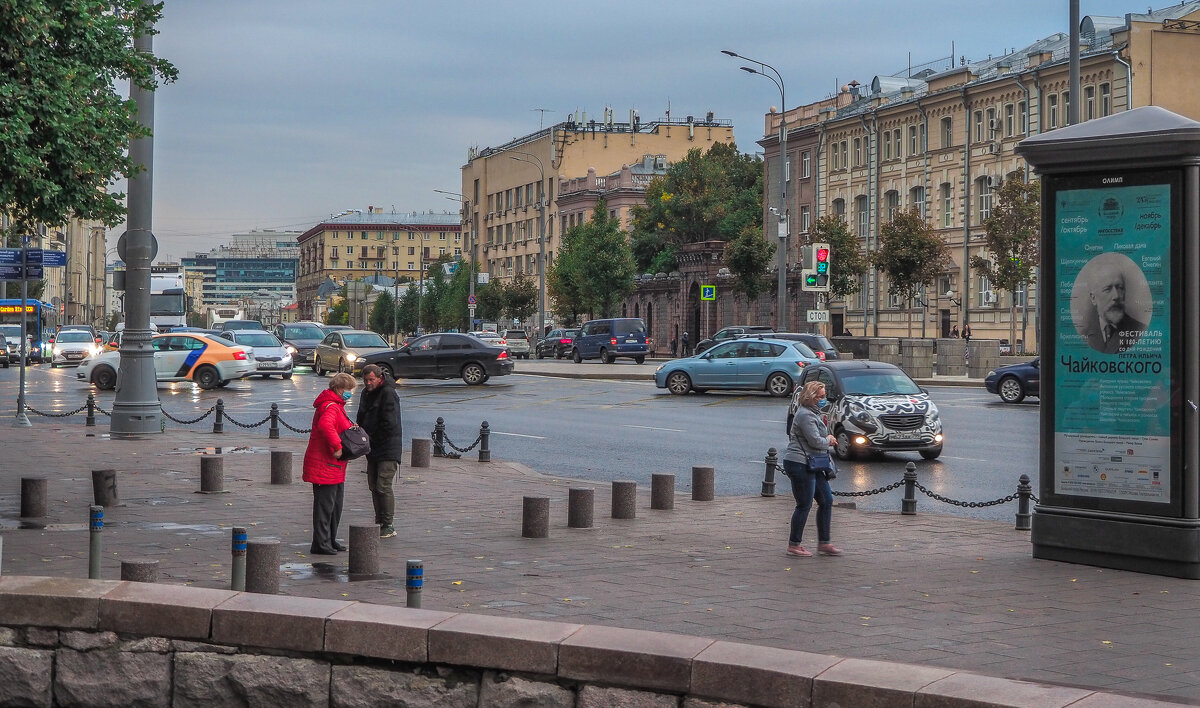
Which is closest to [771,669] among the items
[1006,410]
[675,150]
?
[1006,410]

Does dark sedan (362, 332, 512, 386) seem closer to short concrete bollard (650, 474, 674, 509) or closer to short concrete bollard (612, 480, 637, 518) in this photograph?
short concrete bollard (650, 474, 674, 509)

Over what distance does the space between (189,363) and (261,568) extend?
98.8 ft

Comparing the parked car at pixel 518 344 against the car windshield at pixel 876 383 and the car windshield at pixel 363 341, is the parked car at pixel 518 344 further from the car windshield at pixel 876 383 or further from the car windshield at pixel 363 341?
the car windshield at pixel 876 383

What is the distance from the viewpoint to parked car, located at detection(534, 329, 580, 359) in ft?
229

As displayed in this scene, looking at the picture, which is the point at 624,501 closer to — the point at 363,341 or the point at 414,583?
the point at 414,583

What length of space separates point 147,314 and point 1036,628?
16574 mm

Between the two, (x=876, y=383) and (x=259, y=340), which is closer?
(x=876, y=383)

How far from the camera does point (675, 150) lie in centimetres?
11162

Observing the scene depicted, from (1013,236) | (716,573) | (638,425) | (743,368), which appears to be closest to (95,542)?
(716,573)

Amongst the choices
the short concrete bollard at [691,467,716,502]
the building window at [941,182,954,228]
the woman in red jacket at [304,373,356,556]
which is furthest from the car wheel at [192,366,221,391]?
the building window at [941,182,954,228]

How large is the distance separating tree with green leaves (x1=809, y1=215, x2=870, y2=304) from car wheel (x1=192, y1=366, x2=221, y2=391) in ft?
99.9

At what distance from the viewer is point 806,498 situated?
11.4 metres

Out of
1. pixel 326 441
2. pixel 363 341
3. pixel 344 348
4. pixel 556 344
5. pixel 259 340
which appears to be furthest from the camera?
pixel 556 344

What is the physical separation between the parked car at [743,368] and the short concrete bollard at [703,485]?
19.2 meters
